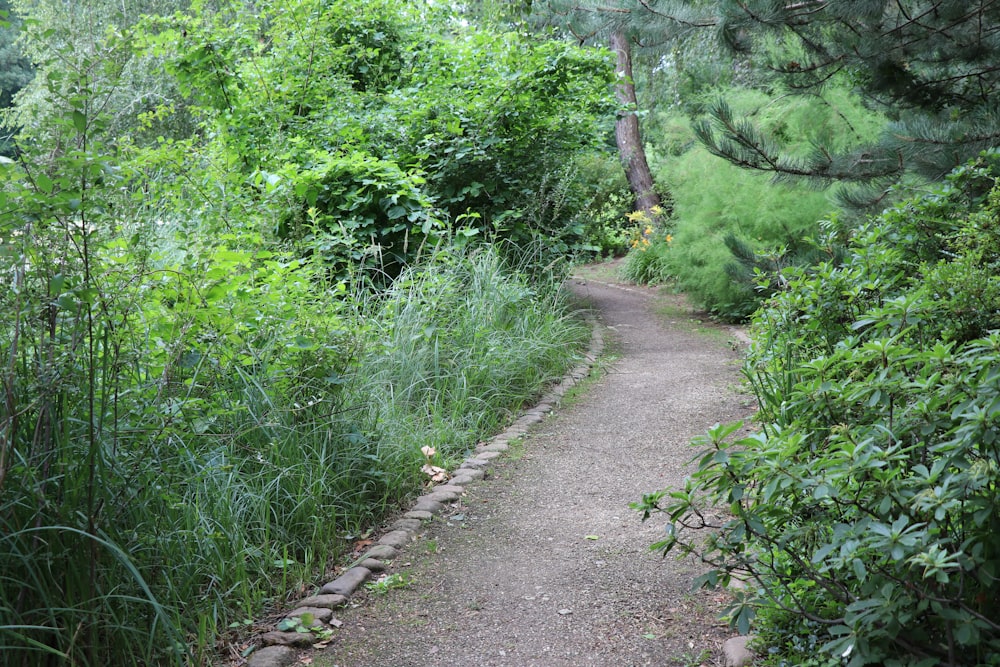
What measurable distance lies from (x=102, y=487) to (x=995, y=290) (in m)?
2.82

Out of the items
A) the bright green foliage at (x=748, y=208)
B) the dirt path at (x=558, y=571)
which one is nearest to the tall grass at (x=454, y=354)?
the dirt path at (x=558, y=571)

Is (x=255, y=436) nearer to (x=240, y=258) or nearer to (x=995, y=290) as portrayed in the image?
(x=240, y=258)

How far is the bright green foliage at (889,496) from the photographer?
1824 millimetres

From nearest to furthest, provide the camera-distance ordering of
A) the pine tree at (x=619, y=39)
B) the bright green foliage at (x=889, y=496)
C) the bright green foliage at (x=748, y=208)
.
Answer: the bright green foliage at (x=889, y=496) < the pine tree at (x=619, y=39) < the bright green foliage at (x=748, y=208)

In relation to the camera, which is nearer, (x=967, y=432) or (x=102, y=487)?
(x=967, y=432)

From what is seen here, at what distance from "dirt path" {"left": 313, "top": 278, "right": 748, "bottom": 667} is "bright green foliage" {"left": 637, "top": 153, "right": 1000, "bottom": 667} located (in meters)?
0.43

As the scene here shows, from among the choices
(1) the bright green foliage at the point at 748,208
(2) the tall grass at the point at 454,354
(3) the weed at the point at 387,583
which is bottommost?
(3) the weed at the point at 387,583

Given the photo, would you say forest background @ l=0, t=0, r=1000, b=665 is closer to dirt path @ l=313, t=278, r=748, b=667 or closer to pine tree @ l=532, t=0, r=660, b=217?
pine tree @ l=532, t=0, r=660, b=217

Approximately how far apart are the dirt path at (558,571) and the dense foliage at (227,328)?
388 mm

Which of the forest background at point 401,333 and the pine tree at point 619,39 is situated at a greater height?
the pine tree at point 619,39

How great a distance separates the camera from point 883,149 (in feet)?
16.0

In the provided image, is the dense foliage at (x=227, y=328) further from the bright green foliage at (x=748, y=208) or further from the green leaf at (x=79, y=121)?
the bright green foliage at (x=748, y=208)

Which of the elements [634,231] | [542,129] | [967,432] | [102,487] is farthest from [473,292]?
[634,231]

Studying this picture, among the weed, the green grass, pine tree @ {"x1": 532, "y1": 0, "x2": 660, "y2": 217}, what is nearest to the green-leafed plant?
pine tree @ {"x1": 532, "y1": 0, "x2": 660, "y2": 217}
